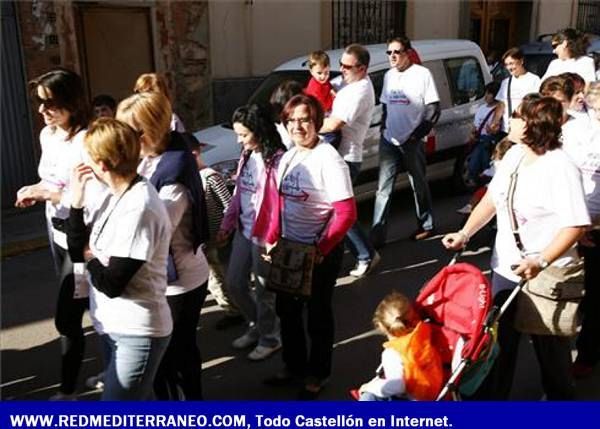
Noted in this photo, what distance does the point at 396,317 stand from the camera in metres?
2.79

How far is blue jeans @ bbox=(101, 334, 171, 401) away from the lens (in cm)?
259

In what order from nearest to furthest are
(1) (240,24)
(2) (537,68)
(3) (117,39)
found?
(3) (117,39) → (2) (537,68) → (1) (240,24)

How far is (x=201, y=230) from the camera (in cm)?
302

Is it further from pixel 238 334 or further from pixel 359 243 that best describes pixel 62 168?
pixel 359 243

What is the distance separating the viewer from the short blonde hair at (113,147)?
8.17 feet

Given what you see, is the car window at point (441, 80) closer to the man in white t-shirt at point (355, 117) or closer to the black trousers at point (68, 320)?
the man in white t-shirt at point (355, 117)

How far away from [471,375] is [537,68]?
8550 mm

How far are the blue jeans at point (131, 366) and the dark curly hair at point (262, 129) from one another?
55.4 inches

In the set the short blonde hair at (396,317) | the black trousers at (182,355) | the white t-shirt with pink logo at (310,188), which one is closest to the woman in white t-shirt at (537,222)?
the short blonde hair at (396,317)

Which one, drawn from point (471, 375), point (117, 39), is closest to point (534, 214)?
point (471, 375)

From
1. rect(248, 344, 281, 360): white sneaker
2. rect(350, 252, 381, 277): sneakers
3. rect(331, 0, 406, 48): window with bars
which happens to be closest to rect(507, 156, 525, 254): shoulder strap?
rect(248, 344, 281, 360): white sneaker

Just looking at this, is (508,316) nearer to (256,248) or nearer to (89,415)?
(256,248)

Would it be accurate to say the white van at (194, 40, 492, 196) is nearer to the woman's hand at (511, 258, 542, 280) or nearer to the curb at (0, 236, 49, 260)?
the curb at (0, 236, 49, 260)

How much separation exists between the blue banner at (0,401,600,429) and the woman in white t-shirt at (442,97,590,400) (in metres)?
0.15
